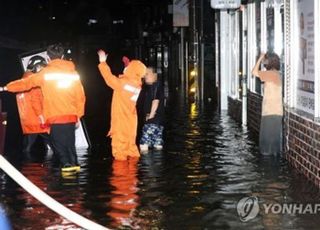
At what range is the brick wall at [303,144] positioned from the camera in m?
8.89

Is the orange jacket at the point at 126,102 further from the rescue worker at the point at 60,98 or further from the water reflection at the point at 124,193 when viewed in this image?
the rescue worker at the point at 60,98

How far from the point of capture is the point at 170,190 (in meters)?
8.94

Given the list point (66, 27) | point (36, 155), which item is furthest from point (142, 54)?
point (36, 155)

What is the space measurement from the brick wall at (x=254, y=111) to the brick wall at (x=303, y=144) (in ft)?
12.1

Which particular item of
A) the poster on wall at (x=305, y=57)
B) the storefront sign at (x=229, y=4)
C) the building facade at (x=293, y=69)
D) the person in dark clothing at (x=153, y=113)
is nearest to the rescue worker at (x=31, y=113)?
the person in dark clothing at (x=153, y=113)

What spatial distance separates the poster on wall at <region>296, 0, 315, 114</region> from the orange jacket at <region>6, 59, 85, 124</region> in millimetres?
3183

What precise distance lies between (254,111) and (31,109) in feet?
16.5

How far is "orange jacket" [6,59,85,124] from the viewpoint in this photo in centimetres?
1008

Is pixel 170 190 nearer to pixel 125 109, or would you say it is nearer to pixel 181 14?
pixel 125 109

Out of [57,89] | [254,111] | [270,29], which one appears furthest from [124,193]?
[254,111]

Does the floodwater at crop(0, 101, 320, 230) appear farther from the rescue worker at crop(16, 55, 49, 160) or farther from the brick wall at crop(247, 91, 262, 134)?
the brick wall at crop(247, 91, 262, 134)

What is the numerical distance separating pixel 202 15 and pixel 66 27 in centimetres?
2774

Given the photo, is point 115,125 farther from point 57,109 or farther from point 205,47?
point 205,47

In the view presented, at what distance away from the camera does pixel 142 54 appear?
52594mm
